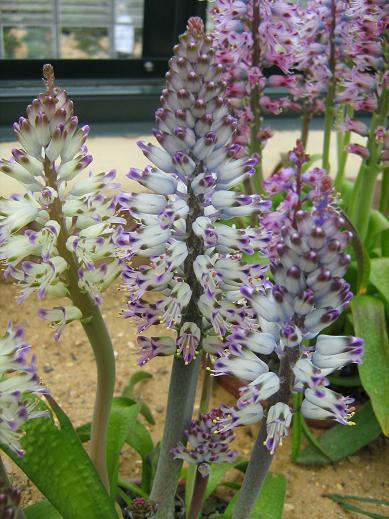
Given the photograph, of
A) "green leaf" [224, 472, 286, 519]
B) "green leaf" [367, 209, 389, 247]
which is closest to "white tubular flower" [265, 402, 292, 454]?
"green leaf" [224, 472, 286, 519]

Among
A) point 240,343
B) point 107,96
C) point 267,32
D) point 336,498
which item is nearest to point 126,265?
point 240,343

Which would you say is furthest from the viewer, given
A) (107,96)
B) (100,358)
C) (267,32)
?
(107,96)

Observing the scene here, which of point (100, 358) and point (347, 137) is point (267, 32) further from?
point (100, 358)

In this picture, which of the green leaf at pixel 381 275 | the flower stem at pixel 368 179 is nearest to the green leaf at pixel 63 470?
the green leaf at pixel 381 275

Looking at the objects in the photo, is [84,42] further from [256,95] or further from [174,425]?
[174,425]

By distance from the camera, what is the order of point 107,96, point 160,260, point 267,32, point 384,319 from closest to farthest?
point 160,260, point 267,32, point 384,319, point 107,96
